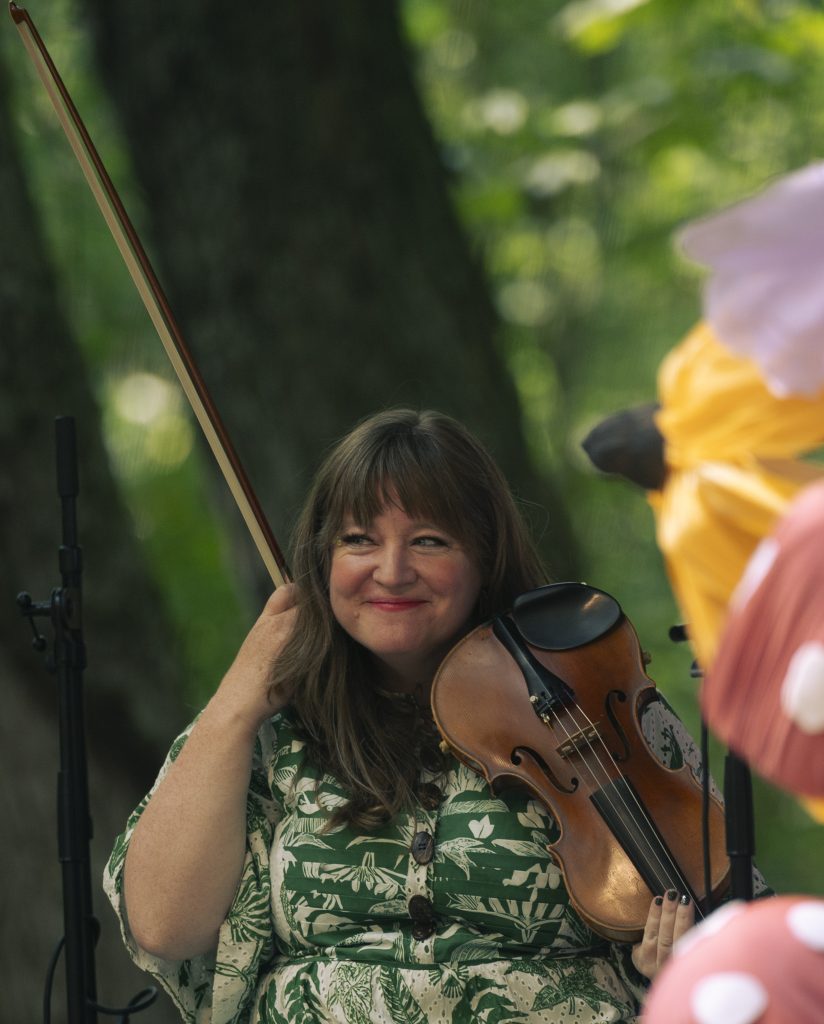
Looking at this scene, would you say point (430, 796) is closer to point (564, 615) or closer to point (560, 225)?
point (564, 615)

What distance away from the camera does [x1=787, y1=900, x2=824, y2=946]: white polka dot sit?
1146 mm

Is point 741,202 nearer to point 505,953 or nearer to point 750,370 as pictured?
point 750,370

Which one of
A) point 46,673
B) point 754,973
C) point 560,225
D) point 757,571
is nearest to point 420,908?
point 754,973

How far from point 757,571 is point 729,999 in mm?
319

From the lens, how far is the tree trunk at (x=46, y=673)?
3.52 meters

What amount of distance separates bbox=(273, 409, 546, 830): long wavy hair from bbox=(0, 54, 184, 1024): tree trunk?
1.17 metres

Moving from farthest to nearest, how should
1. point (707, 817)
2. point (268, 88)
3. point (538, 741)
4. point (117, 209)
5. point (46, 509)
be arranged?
point (268, 88) → point (46, 509) → point (117, 209) → point (538, 741) → point (707, 817)

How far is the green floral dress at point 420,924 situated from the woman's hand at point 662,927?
0.55ft

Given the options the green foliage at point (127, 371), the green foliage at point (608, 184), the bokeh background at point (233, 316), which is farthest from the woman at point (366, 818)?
the green foliage at point (127, 371)

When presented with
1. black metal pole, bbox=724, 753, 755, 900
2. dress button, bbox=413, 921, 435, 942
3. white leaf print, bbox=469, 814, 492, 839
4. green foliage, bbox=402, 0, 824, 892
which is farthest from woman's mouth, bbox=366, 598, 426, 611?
green foliage, bbox=402, 0, 824, 892

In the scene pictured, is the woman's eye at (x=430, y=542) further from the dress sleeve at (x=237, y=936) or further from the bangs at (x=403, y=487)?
the dress sleeve at (x=237, y=936)

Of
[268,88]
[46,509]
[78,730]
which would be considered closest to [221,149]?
[268,88]

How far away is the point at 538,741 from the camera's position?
7.45 ft

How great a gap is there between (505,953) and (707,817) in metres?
0.42
